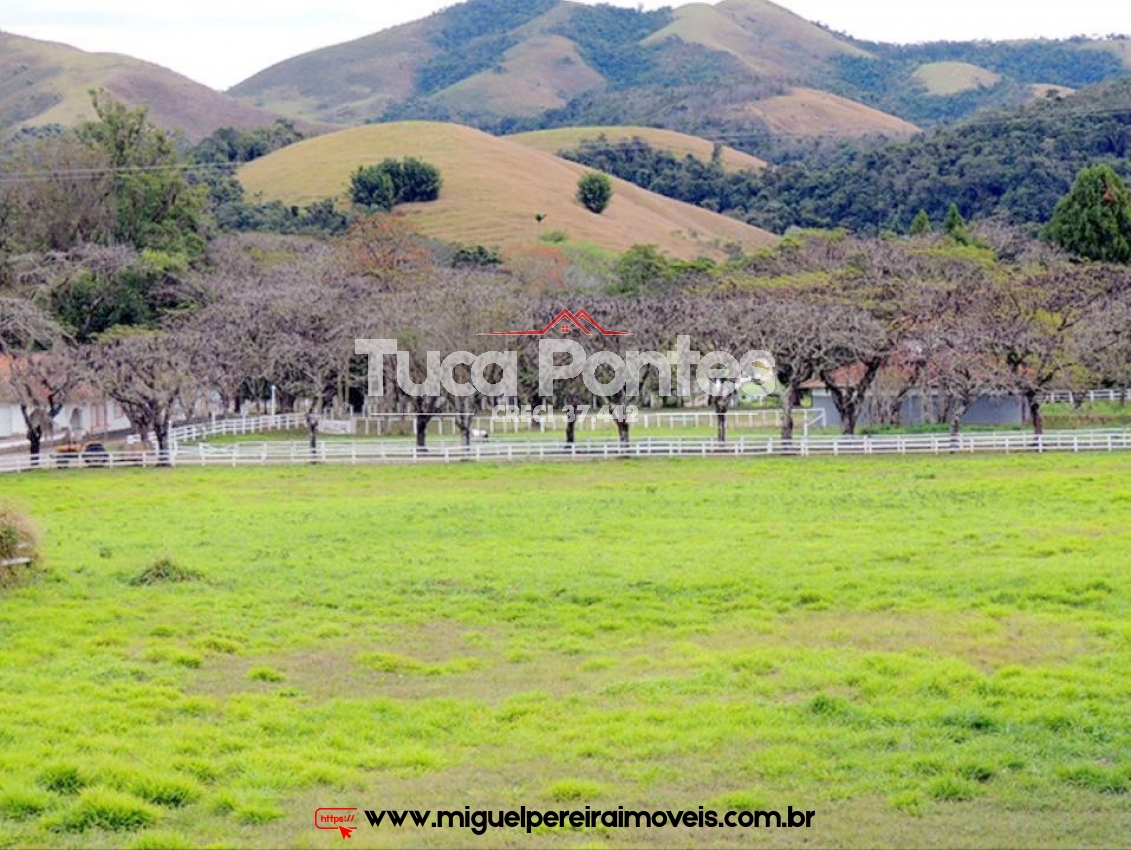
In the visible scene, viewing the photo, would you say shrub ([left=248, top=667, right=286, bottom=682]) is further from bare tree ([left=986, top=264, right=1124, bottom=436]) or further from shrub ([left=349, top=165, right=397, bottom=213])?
shrub ([left=349, top=165, right=397, bottom=213])

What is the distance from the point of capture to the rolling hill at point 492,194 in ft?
392

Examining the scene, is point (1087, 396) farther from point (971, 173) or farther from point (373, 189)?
point (373, 189)

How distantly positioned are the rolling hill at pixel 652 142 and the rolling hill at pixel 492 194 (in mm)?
25095

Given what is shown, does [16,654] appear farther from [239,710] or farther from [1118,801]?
[1118,801]

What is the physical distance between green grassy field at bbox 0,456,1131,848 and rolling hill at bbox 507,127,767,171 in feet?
492

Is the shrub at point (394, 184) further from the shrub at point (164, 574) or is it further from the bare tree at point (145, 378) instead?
the shrub at point (164, 574)

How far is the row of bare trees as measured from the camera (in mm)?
49125

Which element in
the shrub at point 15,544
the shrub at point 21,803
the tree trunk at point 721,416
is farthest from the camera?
the tree trunk at point 721,416

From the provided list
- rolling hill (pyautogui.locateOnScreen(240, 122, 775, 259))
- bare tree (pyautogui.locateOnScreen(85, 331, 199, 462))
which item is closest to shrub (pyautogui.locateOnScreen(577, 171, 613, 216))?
rolling hill (pyautogui.locateOnScreen(240, 122, 775, 259))

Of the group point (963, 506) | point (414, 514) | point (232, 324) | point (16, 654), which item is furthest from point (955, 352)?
point (16, 654)

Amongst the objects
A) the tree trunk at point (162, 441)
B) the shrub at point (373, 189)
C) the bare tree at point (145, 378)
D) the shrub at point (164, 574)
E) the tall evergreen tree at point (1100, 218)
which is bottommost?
the shrub at point (164, 574)

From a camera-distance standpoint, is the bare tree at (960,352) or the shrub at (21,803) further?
the bare tree at (960,352)

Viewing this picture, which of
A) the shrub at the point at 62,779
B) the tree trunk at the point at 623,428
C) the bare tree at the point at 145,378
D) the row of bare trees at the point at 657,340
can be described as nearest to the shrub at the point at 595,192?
the row of bare trees at the point at 657,340

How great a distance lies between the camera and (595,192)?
432ft
